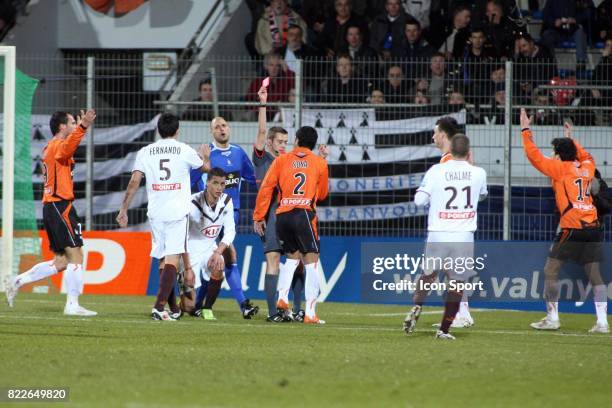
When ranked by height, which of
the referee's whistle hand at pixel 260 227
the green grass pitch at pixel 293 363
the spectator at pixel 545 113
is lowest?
the green grass pitch at pixel 293 363

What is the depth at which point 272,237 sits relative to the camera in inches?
538

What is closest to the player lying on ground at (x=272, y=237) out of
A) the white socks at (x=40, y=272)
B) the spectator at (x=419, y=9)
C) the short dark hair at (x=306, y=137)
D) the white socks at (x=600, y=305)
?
the short dark hair at (x=306, y=137)

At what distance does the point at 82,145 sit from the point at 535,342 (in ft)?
29.4

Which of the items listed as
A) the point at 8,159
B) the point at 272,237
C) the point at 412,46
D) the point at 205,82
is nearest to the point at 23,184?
the point at 205,82

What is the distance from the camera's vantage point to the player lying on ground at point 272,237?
1338 centimetres

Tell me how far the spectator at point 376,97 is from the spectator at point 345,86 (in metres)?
0.13

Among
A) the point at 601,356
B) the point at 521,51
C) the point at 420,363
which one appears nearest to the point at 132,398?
the point at 420,363

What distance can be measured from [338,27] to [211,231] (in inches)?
306

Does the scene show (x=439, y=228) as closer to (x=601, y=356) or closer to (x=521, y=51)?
(x=601, y=356)

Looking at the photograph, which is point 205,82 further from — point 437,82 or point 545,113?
point 545,113

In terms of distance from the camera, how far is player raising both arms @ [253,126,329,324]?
42.3ft

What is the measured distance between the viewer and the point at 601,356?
1010 cm

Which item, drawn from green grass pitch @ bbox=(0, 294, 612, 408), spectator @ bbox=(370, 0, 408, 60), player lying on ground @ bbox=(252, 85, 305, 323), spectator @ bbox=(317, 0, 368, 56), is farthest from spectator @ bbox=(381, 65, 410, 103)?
green grass pitch @ bbox=(0, 294, 612, 408)

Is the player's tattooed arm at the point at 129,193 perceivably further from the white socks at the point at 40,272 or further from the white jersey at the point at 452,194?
the white jersey at the point at 452,194
